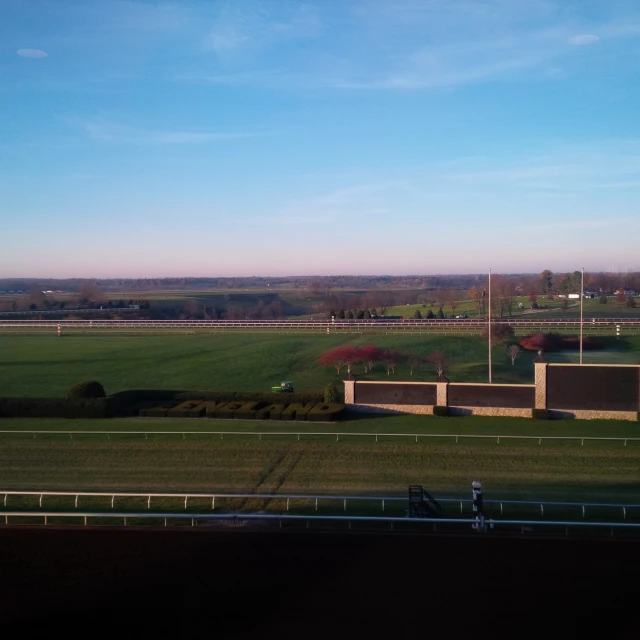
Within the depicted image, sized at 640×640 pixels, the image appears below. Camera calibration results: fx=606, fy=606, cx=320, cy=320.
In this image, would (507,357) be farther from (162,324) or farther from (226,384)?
(162,324)

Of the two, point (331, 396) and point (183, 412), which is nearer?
point (183, 412)

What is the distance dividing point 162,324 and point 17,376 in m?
17.3

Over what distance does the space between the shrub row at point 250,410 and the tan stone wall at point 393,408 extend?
0.71 metres

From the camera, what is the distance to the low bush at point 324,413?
17531mm

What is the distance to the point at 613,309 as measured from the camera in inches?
1642

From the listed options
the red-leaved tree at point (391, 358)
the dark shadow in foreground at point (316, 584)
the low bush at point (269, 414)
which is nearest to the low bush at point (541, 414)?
the low bush at point (269, 414)

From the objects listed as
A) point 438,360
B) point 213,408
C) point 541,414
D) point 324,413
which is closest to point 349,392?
point 324,413

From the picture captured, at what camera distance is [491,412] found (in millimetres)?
17953

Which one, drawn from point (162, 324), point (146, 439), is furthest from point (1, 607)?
point (162, 324)

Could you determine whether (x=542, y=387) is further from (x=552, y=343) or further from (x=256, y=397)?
(x=552, y=343)

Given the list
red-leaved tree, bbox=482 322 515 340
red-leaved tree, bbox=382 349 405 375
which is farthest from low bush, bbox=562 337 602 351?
red-leaved tree, bbox=382 349 405 375

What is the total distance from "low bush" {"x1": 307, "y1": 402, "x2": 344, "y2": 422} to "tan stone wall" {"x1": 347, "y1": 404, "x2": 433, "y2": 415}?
77 centimetres

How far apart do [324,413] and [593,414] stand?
7.77 metres

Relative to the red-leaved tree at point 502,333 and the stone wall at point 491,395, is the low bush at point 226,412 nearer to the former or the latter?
the stone wall at point 491,395
